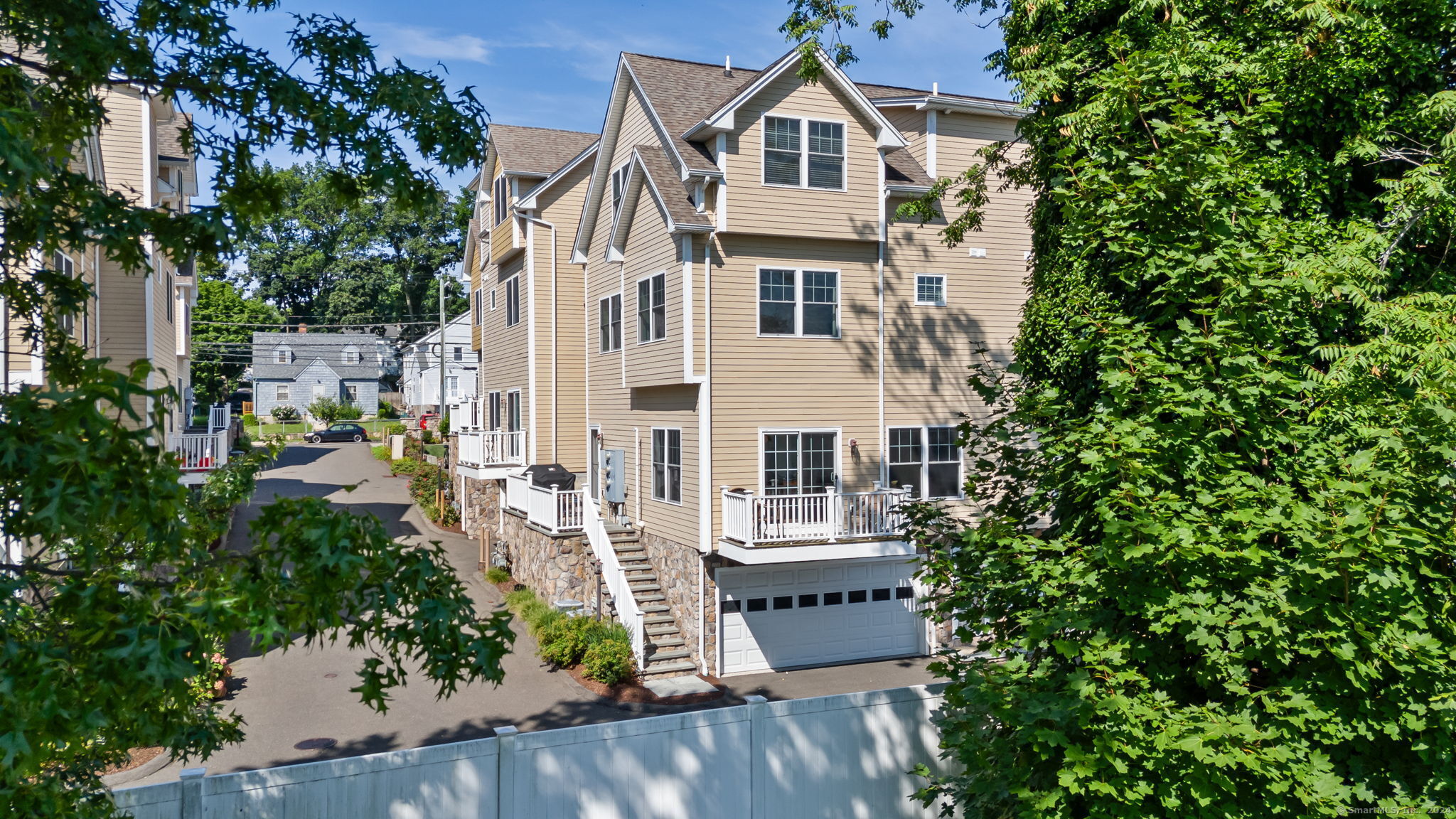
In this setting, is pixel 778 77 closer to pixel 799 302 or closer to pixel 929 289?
pixel 799 302

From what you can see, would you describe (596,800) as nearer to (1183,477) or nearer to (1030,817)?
(1030,817)

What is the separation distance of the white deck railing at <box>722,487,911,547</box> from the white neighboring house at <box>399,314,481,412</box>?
106 ft

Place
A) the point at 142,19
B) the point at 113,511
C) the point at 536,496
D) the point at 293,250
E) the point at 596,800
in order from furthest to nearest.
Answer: the point at 293,250 → the point at 536,496 → the point at 596,800 → the point at 142,19 → the point at 113,511

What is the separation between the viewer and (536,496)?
19969 mm

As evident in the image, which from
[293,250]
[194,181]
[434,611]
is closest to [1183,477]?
[434,611]

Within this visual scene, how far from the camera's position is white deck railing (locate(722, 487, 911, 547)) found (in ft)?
50.9

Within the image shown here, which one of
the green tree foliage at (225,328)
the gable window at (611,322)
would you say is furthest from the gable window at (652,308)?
the green tree foliage at (225,328)

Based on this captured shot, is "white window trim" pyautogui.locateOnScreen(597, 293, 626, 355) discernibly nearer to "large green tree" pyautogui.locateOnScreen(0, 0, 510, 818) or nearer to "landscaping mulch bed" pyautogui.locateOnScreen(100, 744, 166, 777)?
"landscaping mulch bed" pyautogui.locateOnScreen(100, 744, 166, 777)

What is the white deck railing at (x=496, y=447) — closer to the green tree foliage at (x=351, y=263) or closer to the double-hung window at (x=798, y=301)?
the double-hung window at (x=798, y=301)

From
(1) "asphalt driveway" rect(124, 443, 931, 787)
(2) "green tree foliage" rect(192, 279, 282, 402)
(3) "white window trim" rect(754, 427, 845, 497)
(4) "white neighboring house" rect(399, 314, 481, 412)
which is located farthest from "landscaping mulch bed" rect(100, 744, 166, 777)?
(2) "green tree foliage" rect(192, 279, 282, 402)

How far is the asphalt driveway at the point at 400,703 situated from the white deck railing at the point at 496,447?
6614 mm

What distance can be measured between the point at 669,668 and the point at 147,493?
543 inches

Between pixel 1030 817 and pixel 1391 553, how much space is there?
2.50 m

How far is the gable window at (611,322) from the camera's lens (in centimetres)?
1992
